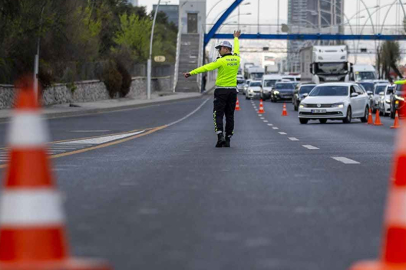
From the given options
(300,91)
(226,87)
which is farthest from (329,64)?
(226,87)

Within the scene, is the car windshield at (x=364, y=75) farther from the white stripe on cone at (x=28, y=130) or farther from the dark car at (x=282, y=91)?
the white stripe on cone at (x=28, y=130)

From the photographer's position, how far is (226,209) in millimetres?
7832

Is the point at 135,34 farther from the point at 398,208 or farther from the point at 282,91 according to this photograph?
the point at 398,208

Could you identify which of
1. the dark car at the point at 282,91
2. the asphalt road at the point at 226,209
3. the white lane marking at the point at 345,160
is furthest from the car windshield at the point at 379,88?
the white lane marking at the point at 345,160

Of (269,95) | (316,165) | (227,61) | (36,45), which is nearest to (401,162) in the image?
(316,165)

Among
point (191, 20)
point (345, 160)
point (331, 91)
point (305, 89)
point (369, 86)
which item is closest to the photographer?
point (345, 160)

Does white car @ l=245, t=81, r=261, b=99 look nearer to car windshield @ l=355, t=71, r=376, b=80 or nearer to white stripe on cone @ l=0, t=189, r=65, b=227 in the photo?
car windshield @ l=355, t=71, r=376, b=80

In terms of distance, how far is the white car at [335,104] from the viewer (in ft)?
111

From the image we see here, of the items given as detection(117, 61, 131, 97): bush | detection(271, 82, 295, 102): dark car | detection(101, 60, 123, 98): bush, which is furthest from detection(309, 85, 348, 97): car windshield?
detection(271, 82, 295, 102): dark car

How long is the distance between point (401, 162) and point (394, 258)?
2.75 ft

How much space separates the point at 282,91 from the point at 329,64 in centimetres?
401

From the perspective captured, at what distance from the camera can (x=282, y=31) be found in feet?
393

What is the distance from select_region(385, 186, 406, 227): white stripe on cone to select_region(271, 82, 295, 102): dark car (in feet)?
214

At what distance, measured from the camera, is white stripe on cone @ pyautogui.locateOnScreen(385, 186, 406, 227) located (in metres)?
5.07
